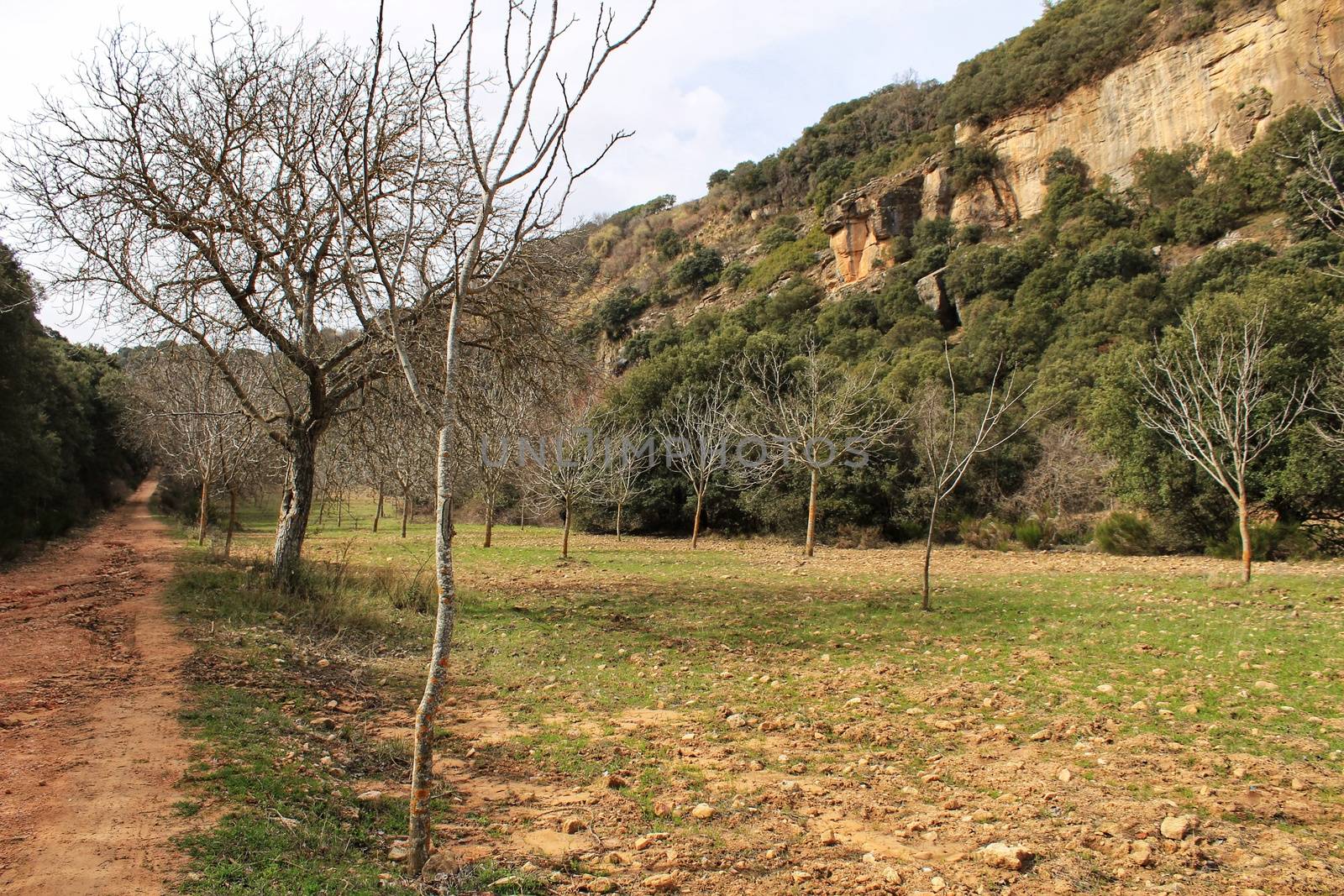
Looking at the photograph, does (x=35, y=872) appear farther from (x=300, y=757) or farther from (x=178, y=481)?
(x=178, y=481)

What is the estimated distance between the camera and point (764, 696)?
721 centimetres

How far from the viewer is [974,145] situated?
59125 mm

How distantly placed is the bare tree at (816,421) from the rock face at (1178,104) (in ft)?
105

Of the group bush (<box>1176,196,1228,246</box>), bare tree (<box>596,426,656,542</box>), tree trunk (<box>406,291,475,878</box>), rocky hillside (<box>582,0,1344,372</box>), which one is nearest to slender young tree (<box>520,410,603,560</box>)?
bare tree (<box>596,426,656,542</box>)

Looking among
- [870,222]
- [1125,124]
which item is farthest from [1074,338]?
[870,222]

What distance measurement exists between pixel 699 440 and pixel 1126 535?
49.7ft

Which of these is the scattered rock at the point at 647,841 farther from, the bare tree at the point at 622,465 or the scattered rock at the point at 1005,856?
the bare tree at the point at 622,465

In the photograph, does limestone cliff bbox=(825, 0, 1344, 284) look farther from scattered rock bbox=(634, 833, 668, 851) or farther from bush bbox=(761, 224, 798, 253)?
scattered rock bbox=(634, 833, 668, 851)

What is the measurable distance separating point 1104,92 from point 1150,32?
4.48 meters

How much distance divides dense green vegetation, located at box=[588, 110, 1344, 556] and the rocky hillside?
7.26 ft

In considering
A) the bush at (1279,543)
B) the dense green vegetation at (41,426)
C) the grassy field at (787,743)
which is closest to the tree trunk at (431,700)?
the grassy field at (787,743)

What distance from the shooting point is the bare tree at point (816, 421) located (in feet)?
72.7

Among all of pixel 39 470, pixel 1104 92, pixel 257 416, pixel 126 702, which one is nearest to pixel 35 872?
pixel 126 702

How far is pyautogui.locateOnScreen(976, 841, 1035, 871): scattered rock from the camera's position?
12.1ft
